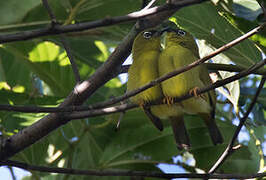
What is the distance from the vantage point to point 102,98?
4.00 m

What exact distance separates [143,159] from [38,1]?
1.59 meters

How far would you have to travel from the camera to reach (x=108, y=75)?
2432 millimetres

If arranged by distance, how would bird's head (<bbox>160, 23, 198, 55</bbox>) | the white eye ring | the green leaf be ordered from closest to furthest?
the green leaf → bird's head (<bbox>160, 23, 198, 55</bbox>) → the white eye ring

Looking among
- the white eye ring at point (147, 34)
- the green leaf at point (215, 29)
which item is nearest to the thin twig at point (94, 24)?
the green leaf at point (215, 29)

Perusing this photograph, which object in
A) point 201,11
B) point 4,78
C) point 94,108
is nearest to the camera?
point 94,108

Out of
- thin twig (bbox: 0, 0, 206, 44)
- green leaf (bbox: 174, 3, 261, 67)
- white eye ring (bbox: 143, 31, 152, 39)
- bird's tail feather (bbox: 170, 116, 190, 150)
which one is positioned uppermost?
white eye ring (bbox: 143, 31, 152, 39)

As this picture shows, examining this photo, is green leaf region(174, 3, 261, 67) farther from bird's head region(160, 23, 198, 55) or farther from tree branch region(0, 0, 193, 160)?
bird's head region(160, 23, 198, 55)

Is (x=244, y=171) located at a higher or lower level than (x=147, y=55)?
lower

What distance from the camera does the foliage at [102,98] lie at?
2.86 meters

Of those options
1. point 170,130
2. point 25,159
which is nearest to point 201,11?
point 170,130

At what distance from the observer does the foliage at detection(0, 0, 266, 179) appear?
2859 mm

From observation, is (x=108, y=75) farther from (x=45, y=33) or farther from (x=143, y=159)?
(x=143, y=159)

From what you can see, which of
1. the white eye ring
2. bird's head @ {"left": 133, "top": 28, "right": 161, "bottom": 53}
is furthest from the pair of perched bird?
the white eye ring

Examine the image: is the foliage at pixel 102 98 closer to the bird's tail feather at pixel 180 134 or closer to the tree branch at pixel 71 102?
Answer: the bird's tail feather at pixel 180 134
